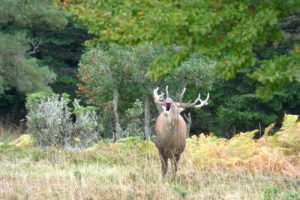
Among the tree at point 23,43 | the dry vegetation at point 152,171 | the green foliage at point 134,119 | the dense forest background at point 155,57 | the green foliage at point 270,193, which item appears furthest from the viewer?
the tree at point 23,43

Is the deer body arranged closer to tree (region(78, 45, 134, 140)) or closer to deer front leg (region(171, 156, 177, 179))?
deer front leg (region(171, 156, 177, 179))

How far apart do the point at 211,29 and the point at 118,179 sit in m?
4.77

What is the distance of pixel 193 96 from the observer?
92.4 feet

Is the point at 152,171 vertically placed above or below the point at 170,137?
below

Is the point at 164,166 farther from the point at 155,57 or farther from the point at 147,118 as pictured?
the point at 147,118

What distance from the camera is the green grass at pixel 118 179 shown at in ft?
34.5

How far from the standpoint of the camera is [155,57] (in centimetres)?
985

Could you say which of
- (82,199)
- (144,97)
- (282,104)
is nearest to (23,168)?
(82,199)

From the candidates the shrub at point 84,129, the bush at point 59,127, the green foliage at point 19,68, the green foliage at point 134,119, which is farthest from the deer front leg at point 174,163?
the green foliage at point 19,68

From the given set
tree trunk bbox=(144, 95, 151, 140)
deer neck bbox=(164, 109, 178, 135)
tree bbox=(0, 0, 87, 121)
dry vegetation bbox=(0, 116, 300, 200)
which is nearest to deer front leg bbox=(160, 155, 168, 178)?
dry vegetation bbox=(0, 116, 300, 200)

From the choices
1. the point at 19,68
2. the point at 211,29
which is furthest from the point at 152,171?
the point at 19,68

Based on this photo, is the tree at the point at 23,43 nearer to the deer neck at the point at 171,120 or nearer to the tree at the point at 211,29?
the deer neck at the point at 171,120

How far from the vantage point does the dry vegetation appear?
10.6m

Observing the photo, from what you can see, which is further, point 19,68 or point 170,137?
point 19,68
